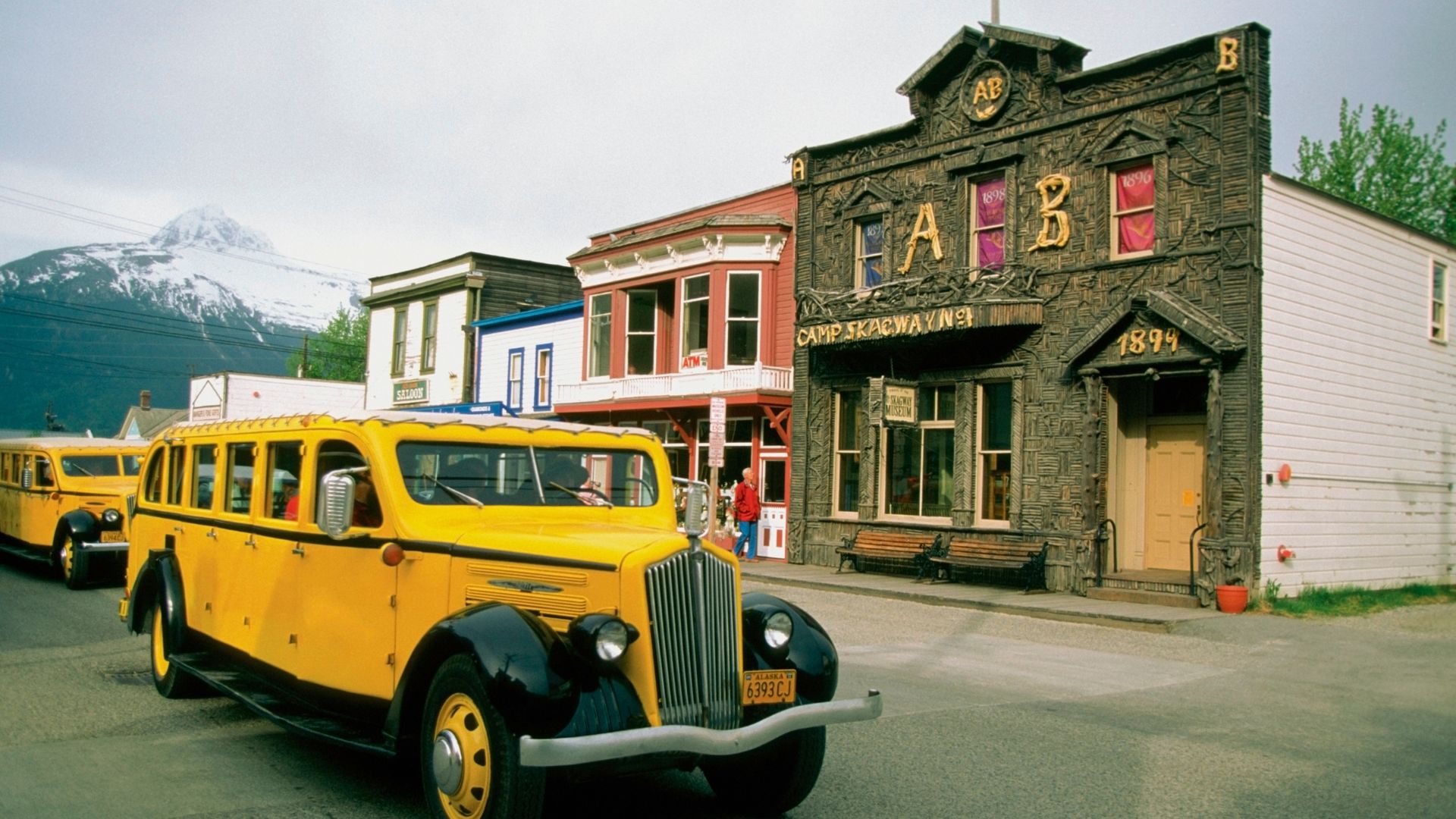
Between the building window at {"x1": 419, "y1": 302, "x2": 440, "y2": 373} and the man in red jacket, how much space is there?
16.2 m

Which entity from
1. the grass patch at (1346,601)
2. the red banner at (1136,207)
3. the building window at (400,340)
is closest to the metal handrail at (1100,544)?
the grass patch at (1346,601)

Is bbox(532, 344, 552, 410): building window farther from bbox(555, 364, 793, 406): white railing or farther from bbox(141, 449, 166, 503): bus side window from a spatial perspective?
bbox(141, 449, 166, 503): bus side window

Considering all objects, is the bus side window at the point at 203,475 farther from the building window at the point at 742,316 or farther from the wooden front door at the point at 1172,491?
the building window at the point at 742,316

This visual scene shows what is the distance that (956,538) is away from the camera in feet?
64.8

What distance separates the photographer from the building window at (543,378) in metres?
32.2

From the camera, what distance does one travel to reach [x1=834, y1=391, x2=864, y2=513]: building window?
74.0 ft

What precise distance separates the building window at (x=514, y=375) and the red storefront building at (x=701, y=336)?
4.03 metres

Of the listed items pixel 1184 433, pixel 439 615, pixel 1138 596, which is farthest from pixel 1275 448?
pixel 439 615

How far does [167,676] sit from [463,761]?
4.50 meters

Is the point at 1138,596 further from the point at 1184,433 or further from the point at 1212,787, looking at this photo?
the point at 1212,787

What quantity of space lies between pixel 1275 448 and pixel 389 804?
14230 mm

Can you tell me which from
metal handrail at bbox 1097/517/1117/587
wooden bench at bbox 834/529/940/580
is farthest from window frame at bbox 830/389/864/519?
metal handrail at bbox 1097/517/1117/587

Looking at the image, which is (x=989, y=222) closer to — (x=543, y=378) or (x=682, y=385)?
(x=682, y=385)

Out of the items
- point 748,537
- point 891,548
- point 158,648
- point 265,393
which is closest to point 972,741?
point 158,648
